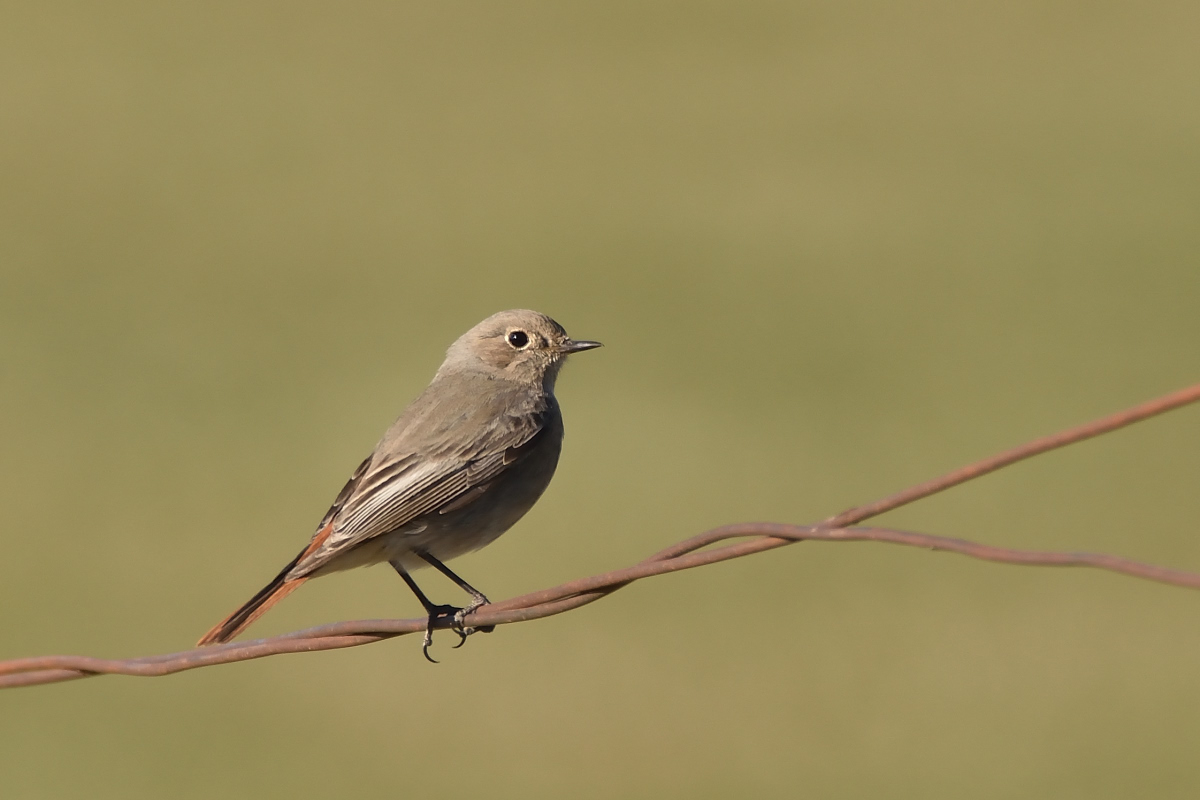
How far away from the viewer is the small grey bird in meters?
5.46

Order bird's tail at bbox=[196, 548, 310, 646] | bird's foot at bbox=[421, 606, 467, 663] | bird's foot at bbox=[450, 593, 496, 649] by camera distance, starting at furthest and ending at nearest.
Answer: bird's tail at bbox=[196, 548, 310, 646], bird's foot at bbox=[450, 593, 496, 649], bird's foot at bbox=[421, 606, 467, 663]

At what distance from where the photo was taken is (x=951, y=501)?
13.2m

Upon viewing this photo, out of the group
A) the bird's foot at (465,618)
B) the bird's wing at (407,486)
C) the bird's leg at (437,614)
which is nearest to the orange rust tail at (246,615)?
the bird's wing at (407,486)

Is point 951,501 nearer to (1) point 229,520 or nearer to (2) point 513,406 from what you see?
(1) point 229,520

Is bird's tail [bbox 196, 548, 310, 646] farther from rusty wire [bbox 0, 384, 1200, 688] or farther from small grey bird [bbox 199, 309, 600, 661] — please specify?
rusty wire [bbox 0, 384, 1200, 688]

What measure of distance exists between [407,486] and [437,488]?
0.11 meters

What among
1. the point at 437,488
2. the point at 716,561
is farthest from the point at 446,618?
the point at 716,561

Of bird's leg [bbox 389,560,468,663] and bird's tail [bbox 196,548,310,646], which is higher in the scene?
bird's tail [bbox 196,548,310,646]

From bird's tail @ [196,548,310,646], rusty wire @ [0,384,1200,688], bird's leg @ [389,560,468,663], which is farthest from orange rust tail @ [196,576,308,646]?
rusty wire @ [0,384,1200,688]

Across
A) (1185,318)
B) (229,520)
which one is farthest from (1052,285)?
(229,520)

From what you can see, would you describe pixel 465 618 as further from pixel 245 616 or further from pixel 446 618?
pixel 245 616

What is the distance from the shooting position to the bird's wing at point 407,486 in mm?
5469

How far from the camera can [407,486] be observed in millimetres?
5574

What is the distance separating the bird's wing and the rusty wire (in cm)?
131
